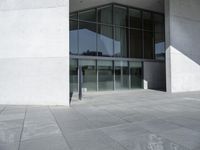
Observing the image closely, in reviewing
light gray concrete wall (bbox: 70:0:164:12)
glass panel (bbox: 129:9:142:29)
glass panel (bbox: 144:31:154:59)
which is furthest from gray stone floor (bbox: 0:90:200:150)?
glass panel (bbox: 129:9:142:29)

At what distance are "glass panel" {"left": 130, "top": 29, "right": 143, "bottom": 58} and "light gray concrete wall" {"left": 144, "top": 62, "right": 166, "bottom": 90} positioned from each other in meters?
1.27

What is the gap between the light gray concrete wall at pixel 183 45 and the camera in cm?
1434

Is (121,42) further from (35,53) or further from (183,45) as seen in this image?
(35,53)

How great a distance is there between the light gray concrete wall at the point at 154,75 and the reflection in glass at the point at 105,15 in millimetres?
5456

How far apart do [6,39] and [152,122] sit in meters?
8.51

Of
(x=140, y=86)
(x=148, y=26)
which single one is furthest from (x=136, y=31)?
(x=140, y=86)

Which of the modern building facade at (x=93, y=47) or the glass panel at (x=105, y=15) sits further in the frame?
the glass panel at (x=105, y=15)

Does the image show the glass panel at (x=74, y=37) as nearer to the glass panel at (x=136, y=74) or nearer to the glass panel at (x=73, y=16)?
the glass panel at (x=73, y=16)

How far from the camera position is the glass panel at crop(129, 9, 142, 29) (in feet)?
56.6

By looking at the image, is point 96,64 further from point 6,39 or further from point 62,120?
point 62,120

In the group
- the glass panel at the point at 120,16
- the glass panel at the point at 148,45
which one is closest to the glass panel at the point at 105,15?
the glass panel at the point at 120,16

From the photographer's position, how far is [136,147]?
399 cm

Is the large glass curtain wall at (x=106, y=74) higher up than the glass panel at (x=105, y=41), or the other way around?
the glass panel at (x=105, y=41)

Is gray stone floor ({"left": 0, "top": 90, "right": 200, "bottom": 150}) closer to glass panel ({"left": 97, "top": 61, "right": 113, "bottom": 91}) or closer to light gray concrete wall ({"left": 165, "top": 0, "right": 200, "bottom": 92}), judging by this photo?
light gray concrete wall ({"left": 165, "top": 0, "right": 200, "bottom": 92})
